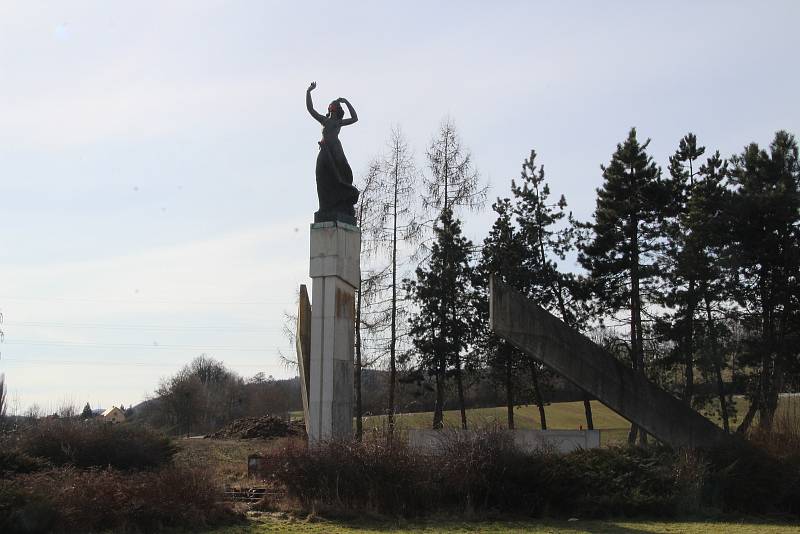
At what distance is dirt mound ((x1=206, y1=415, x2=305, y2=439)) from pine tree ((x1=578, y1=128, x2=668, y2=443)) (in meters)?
12.6

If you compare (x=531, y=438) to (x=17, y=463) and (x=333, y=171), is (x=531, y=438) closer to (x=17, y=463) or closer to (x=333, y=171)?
(x=333, y=171)

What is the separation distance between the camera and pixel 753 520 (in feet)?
41.5

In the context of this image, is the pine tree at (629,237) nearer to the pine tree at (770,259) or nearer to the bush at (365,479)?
the pine tree at (770,259)

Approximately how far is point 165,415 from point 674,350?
38.0 metres

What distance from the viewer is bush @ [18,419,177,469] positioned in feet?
52.0

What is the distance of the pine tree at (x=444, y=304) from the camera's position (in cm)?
2802

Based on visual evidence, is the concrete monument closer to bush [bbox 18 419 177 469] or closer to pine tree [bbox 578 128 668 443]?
bush [bbox 18 419 177 469]

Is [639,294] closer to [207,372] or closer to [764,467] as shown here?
[764,467]

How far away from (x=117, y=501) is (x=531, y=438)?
26.3 feet

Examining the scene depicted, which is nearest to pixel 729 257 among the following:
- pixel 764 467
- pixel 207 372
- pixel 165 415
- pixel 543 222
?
pixel 543 222

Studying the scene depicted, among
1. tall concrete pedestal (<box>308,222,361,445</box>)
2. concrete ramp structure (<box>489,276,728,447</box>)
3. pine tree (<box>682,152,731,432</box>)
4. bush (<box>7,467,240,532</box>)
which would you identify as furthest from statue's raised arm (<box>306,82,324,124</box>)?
pine tree (<box>682,152,731,432</box>)

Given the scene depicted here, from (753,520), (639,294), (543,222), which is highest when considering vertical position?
(543,222)

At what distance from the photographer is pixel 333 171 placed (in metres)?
18.2

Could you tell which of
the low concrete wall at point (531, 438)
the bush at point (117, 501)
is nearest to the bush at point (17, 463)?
the bush at point (117, 501)
